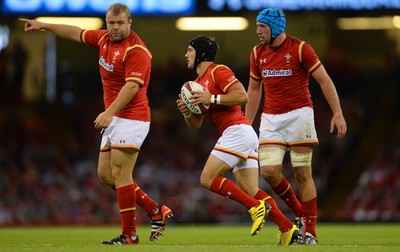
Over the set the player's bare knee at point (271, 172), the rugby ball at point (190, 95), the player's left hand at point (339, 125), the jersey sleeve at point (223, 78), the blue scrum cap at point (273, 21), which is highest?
the blue scrum cap at point (273, 21)

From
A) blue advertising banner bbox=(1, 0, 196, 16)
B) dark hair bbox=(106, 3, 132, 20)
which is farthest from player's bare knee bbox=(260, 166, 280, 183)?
blue advertising banner bbox=(1, 0, 196, 16)

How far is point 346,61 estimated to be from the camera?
78.4 feet

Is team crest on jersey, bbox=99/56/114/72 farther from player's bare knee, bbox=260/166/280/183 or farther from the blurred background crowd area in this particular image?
the blurred background crowd area

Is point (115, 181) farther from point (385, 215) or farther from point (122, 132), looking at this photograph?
point (385, 215)

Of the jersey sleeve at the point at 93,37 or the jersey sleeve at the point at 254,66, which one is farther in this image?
the jersey sleeve at the point at 254,66

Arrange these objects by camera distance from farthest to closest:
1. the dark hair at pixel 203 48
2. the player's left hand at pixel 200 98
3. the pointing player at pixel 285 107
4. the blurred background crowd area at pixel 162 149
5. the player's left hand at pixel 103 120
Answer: the blurred background crowd area at pixel 162 149, the pointing player at pixel 285 107, the dark hair at pixel 203 48, the player's left hand at pixel 200 98, the player's left hand at pixel 103 120

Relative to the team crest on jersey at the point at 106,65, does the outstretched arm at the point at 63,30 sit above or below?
above

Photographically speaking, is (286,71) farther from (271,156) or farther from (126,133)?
(126,133)

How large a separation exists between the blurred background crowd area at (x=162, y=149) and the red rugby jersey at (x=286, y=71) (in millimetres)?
10498

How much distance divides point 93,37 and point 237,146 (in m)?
1.88

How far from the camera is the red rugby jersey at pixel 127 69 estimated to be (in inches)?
350

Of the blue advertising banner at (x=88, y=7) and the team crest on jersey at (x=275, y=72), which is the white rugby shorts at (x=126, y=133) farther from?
the blue advertising banner at (x=88, y=7)

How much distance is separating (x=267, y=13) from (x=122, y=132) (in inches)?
75.0

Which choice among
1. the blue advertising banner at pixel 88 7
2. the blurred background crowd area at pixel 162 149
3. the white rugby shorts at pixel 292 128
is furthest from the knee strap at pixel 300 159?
the blurred background crowd area at pixel 162 149
